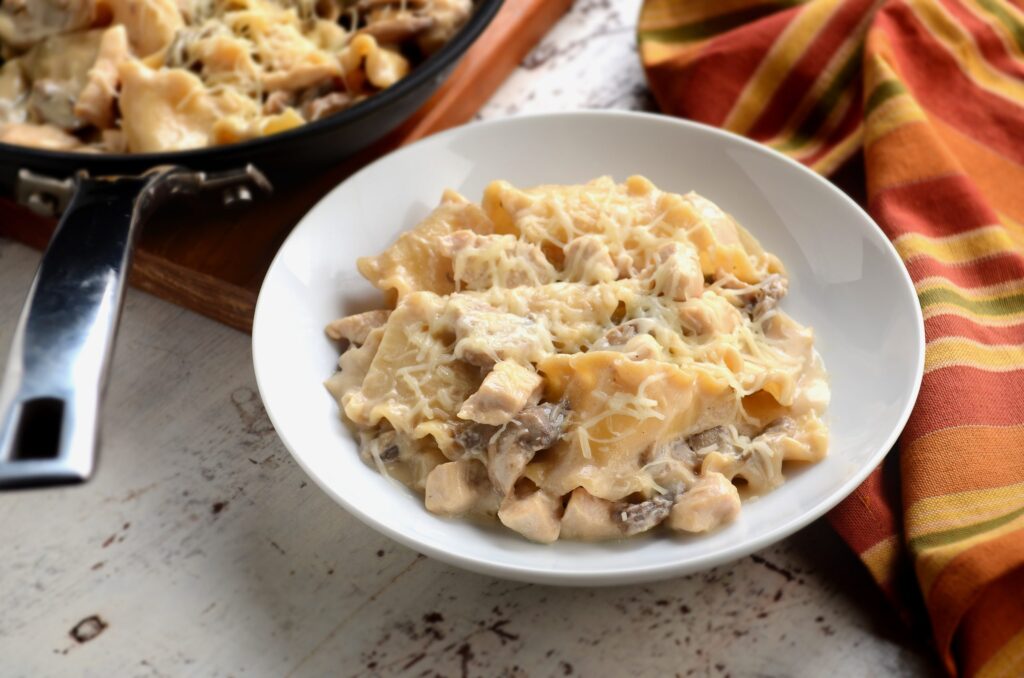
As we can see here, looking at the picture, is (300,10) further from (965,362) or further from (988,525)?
(988,525)

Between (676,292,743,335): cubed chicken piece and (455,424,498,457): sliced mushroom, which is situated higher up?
(676,292,743,335): cubed chicken piece

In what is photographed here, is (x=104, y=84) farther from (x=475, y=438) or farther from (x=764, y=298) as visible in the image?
(x=764, y=298)

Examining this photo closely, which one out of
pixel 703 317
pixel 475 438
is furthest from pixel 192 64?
pixel 703 317

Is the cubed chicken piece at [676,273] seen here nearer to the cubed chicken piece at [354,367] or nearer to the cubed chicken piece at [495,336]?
the cubed chicken piece at [495,336]

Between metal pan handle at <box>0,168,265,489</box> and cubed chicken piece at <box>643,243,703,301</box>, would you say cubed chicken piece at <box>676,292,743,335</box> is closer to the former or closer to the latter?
cubed chicken piece at <box>643,243,703,301</box>

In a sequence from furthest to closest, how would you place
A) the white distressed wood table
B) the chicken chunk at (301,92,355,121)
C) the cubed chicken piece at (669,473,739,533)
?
the chicken chunk at (301,92,355,121), the white distressed wood table, the cubed chicken piece at (669,473,739,533)

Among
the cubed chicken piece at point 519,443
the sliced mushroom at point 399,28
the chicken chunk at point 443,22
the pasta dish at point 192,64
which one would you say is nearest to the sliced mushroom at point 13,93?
the pasta dish at point 192,64

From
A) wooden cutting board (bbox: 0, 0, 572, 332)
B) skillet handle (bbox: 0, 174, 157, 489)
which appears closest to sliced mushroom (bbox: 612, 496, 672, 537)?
skillet handle (bbox: 0, 174, 157, 489)

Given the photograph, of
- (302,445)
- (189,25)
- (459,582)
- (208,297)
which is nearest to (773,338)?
(459,582)
